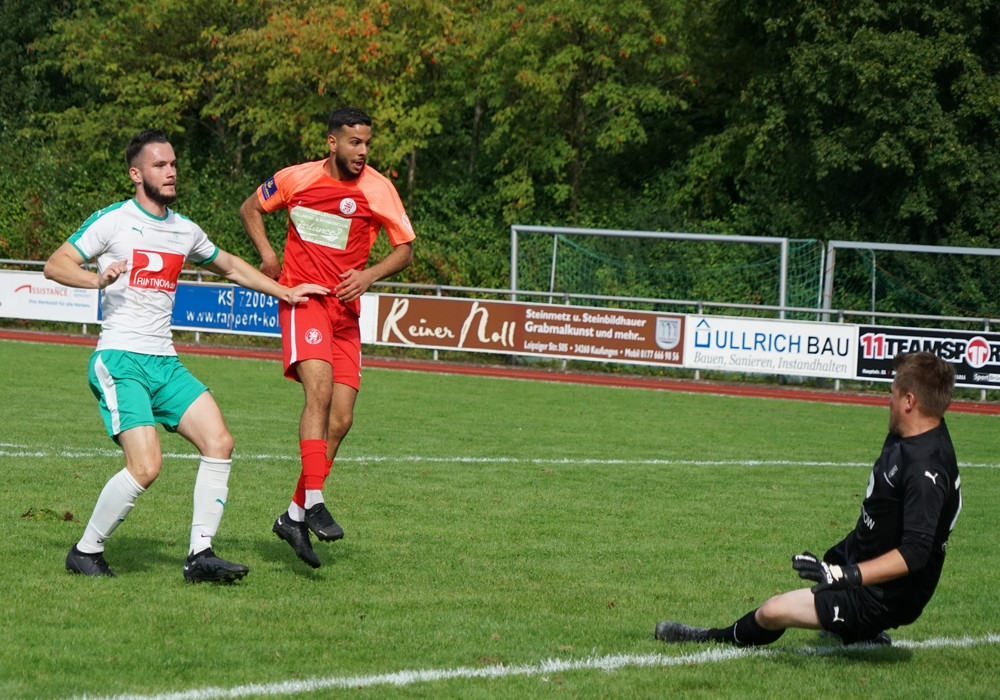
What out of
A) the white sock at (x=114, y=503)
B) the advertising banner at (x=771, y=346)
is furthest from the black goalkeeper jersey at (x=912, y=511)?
the advertising banner at (x=771, y=346)

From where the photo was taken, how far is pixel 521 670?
500cm

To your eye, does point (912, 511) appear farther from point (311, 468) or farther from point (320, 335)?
point (320, 335)

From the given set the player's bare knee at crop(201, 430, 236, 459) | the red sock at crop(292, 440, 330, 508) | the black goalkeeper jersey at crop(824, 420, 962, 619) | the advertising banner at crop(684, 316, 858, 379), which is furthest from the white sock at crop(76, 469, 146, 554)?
the advertising banner at crop(684, 316, 858, 379)

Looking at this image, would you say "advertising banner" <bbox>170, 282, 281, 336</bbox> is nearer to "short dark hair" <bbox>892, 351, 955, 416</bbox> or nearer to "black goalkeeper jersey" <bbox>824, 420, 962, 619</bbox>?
"black goalkeeper jersey" <bbox>824, 420, 962, 619</bbox>

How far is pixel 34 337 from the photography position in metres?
25.3

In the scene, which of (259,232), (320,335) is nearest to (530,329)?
(259,232)

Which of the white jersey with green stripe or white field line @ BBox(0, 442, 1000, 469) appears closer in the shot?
the white jersey with green stripe

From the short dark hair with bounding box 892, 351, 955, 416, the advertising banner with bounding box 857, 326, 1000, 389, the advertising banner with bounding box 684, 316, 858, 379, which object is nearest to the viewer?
the short dark hair with bounding box 892, 351, 955, 416

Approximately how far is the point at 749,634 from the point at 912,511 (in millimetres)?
892

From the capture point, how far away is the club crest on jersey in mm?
6285

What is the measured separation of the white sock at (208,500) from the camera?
6.27 metres

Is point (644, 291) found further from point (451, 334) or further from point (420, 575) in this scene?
point (420, 575)

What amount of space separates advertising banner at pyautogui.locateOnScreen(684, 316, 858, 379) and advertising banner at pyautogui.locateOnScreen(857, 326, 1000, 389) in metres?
0.47

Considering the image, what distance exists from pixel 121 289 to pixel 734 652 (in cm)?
342
